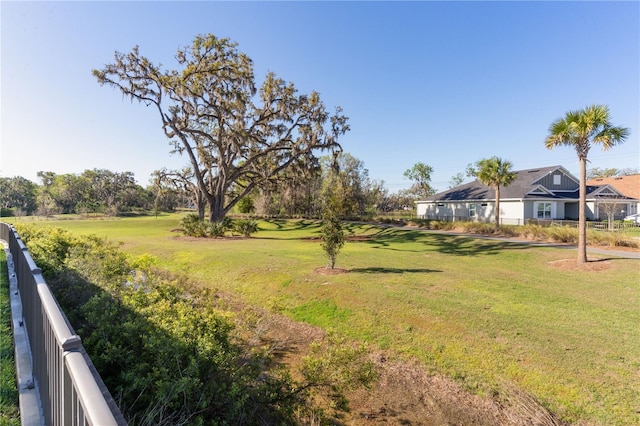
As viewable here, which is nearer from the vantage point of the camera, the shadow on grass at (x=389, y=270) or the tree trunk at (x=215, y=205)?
the shadow on grass at (x=389, y=270)

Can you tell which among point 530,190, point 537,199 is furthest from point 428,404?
point 530,190

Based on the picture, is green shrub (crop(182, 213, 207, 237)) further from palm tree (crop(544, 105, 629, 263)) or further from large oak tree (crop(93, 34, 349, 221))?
palm tree (crop(544, 105, 629, 263))

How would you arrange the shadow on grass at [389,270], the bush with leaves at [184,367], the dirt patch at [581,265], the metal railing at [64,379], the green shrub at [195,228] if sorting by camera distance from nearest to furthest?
the metal railing at [64,379]
the bush with leaves at [184,367]
the shadow on grass at [389,270]
the dirt patch at [581,265]
the green shrub at [195,228]

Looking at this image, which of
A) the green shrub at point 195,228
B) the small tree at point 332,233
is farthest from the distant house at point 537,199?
the green shrub at point 195,228

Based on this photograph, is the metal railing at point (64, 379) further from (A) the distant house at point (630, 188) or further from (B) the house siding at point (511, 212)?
(A) the distant house at point (630, 188)

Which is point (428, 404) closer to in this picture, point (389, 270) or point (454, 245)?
point (389, 270)

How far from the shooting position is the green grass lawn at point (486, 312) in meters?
4.80

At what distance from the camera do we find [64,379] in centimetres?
175

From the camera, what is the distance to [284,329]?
7.02 meters

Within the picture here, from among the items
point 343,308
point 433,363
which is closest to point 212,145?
point 343,308

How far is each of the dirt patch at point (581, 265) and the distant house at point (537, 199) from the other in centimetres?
1542

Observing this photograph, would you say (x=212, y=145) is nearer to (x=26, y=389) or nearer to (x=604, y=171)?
(x=26, y=389)

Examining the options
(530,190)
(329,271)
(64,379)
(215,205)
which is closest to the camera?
(64,379)

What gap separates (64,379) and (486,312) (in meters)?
7.61
